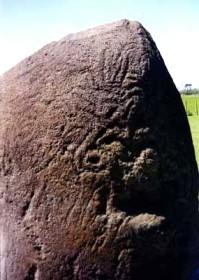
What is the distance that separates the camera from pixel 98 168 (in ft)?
12.4

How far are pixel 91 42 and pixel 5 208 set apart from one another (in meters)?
1.28

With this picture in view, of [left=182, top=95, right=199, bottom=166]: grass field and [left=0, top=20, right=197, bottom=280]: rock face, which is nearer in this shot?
[left=0, top=20, right=197, bottom=280]: rock face

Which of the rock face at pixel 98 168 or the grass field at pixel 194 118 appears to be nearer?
the rock face at pixel 98 168

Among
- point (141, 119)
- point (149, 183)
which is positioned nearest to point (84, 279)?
point (149, 183)

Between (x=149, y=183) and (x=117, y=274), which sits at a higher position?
(x=149, y=183)

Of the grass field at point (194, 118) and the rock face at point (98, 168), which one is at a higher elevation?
the rock face at point (98, 168)

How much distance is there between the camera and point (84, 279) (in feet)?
12.5

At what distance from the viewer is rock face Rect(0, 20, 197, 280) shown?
377 centimetres

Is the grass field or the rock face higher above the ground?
the rock face

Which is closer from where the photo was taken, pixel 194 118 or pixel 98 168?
pixel 98 168

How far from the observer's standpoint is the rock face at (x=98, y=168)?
377cm

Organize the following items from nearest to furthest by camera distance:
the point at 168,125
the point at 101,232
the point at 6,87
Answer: the point at 101,232 → the point at 168,125 → the point at 6,87

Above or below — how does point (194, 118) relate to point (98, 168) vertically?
below

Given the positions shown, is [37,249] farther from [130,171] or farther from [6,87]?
[6,87]
